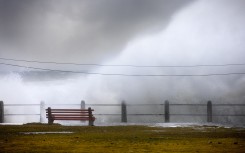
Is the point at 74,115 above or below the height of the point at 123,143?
above

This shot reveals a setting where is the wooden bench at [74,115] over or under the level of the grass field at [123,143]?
over

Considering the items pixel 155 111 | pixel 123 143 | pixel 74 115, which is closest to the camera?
pixel 123 143

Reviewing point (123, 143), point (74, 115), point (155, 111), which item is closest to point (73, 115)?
point (74, 115)

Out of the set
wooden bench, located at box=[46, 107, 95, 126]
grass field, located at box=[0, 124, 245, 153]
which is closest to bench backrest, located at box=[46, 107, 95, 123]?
wooden bench, located at box=[46, 107, 95, 126]

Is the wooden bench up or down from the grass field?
up

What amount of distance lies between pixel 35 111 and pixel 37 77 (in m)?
46.5

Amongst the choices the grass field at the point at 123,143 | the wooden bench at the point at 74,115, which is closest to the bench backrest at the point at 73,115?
the wooden bench at the point at 74,115

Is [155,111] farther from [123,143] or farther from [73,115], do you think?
[123,143]

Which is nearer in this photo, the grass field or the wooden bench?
the grass field

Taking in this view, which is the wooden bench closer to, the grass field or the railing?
the railing

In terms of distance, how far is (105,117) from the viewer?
115 feet

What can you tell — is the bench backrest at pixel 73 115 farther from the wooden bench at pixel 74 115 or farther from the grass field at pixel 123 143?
the grass field at pixel 123 143

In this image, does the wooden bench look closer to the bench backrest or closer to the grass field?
the bench backrest

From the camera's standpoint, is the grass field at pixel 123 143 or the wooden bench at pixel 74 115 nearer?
the grass field at pixel 123 143
